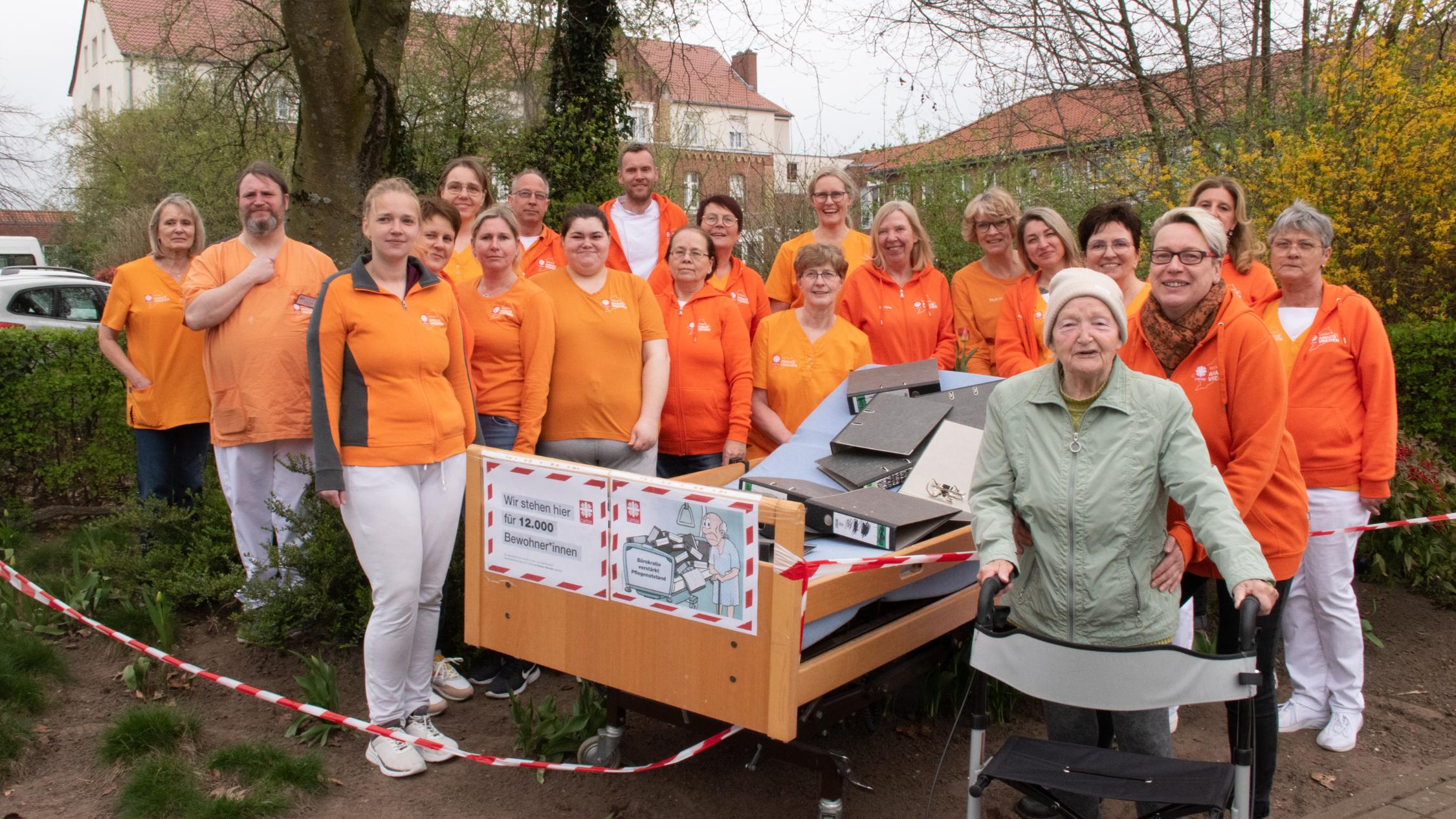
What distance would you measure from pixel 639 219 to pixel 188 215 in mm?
2624

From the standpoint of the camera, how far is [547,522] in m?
3.49

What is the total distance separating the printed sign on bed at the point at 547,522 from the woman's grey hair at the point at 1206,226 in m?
2.07

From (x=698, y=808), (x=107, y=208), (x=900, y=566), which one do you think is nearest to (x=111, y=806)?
(x=698, y=808)

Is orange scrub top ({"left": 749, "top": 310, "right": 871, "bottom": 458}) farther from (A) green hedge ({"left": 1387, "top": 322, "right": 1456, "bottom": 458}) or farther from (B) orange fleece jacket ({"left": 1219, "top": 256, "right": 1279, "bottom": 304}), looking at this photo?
(A) green hedge ({"left": 1387, "top": 322, "right": 1456, "bottom": 458})

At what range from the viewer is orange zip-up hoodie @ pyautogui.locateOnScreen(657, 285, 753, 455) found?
203 inches

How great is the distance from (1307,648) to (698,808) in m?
2.78

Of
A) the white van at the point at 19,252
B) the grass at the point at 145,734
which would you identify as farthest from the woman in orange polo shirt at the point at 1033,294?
the white van at the point at 19,252

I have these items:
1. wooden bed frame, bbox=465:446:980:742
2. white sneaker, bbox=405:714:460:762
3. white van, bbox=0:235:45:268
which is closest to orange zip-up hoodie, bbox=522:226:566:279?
wooden bed frame, bbox=465:446:980:742

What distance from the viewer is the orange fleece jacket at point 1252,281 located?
187 inches

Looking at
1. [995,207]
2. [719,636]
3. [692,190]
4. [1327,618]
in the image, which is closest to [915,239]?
[995,207]

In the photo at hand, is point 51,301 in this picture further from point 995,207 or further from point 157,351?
point 995,207

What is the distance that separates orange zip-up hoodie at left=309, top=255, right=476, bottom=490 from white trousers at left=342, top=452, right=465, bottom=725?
77 mm

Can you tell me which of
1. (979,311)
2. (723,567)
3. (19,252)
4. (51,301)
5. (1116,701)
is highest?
(19,252)

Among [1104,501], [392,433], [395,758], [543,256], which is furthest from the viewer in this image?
[543,256]
